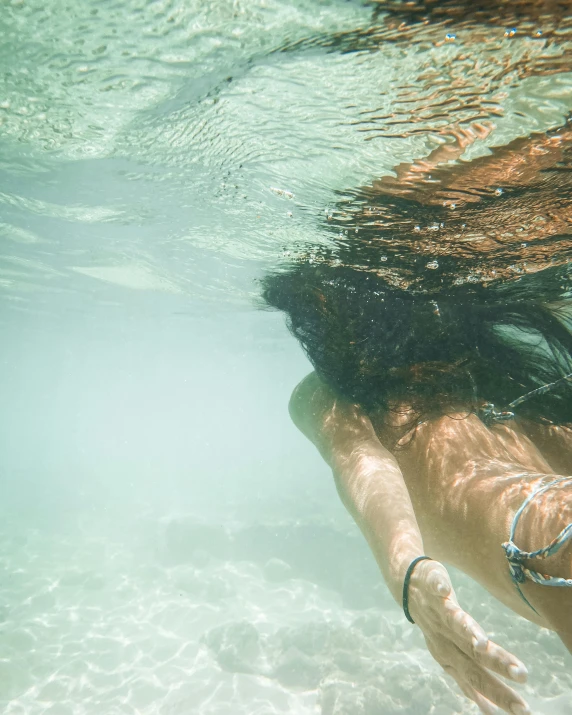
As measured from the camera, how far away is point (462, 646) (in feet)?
5.39

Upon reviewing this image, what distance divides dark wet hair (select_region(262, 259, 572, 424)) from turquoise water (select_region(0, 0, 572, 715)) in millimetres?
1797

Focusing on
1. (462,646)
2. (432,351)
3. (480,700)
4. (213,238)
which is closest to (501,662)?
(462,646)

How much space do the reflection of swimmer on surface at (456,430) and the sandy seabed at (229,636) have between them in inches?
365

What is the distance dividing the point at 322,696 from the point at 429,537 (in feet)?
32.8

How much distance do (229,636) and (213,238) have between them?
1220 cm

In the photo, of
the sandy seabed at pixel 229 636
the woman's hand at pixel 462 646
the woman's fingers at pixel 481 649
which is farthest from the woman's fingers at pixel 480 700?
the sandy seabed at pixel 229 636

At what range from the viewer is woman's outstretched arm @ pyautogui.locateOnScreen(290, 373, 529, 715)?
1576 mm

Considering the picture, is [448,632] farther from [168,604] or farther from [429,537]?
[168,604]

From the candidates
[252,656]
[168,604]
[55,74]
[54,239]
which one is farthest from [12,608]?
[55,74]

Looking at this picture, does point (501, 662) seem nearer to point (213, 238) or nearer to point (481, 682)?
point (481, 682)

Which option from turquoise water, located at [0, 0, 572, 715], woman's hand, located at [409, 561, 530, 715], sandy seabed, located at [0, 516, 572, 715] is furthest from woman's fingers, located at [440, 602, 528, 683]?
sandy seabed, located at [0, 516, 572, 715]

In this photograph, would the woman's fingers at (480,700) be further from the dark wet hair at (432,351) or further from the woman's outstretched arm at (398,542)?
the dark wet hair at (432,351)

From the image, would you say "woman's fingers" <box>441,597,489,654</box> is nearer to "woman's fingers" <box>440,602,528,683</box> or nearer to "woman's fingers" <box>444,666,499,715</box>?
"woman's fingers" <box>440,602,528,683</box>

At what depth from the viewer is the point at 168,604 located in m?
15.4
